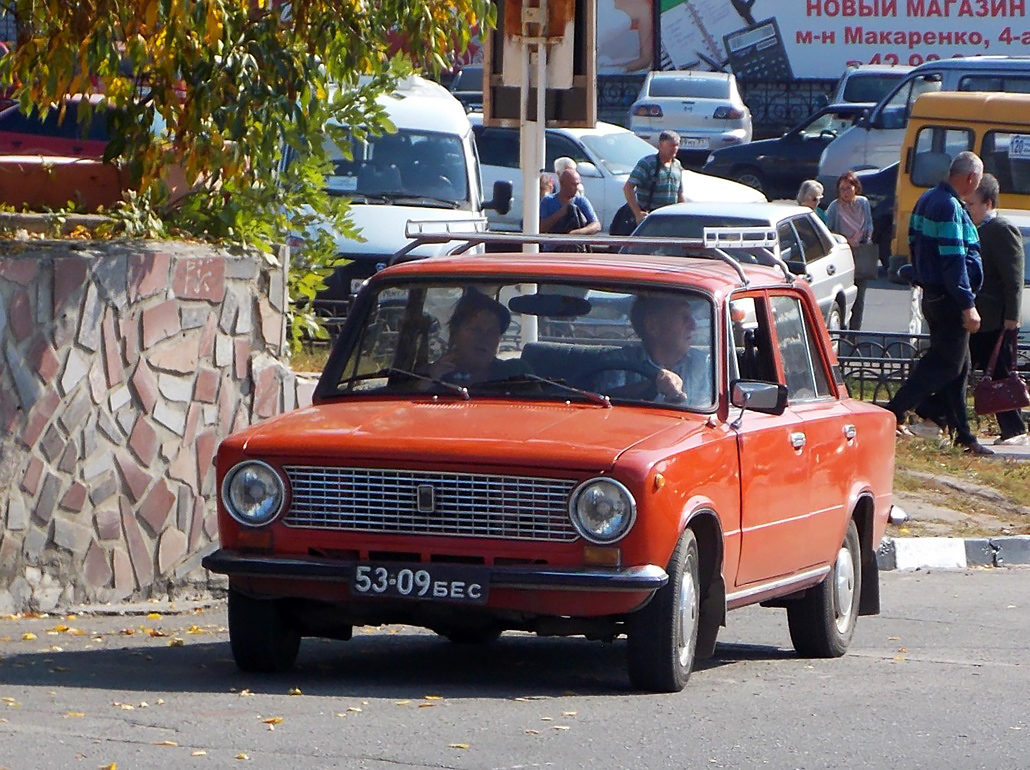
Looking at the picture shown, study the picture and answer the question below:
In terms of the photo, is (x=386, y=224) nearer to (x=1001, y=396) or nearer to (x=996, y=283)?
(x=996, y=283)

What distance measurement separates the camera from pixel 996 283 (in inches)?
539

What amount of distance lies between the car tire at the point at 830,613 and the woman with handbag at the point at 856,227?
11.8m

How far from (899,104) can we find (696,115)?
6331 millimetres

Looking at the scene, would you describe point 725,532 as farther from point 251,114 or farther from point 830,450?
point 251,114

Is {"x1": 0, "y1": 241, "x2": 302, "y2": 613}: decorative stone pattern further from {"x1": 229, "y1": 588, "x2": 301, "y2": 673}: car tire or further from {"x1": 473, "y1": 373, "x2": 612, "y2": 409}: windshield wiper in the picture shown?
{"x1": 473, "y1": 373, "x2": 612, "y2": 409}: windshield wiper

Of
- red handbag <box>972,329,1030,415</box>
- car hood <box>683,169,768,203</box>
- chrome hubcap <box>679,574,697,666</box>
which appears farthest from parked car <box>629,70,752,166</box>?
chrome hubcap <box>679,574,697,666</box>

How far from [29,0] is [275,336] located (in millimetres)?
1952

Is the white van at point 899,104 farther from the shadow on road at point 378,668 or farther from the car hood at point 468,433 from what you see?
the car hood at point 468,433

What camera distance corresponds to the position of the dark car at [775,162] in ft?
101

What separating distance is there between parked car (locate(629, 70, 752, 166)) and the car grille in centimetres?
2802

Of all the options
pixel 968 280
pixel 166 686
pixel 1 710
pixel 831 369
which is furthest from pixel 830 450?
pixel 968 280

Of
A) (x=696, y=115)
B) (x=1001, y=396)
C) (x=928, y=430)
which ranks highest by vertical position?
(x=696, y=115)

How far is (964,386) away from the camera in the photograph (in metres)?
13.2

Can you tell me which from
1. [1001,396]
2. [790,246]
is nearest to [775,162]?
[790,246]
